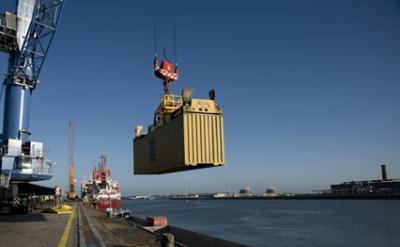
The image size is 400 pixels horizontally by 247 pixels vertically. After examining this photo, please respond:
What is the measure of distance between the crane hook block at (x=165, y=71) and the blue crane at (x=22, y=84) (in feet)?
58.6

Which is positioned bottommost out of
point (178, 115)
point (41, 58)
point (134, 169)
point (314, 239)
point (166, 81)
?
point (314, 239)

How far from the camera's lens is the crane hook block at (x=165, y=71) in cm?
A: 2305

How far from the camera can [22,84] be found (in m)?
36.6

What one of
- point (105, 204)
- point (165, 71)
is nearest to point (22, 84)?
point (165, 71)

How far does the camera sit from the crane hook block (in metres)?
23.0

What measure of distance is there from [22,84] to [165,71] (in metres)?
20.8

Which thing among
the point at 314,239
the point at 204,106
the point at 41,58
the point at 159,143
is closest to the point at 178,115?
the point at 204,106

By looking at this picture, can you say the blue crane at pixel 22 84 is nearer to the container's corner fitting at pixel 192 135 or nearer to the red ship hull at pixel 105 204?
the container's corner fitting at pixel 192 135

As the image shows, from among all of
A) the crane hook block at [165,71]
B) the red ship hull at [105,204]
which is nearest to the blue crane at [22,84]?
the crane hook block at [165,71]

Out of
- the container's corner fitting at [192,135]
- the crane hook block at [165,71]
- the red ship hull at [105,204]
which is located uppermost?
the crane hook block at [165,71]

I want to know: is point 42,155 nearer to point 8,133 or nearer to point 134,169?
point 8,133

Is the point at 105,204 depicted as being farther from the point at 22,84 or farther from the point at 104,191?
the point at 22,84

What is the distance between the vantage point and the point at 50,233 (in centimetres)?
Result: 1839

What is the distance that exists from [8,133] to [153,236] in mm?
22785
